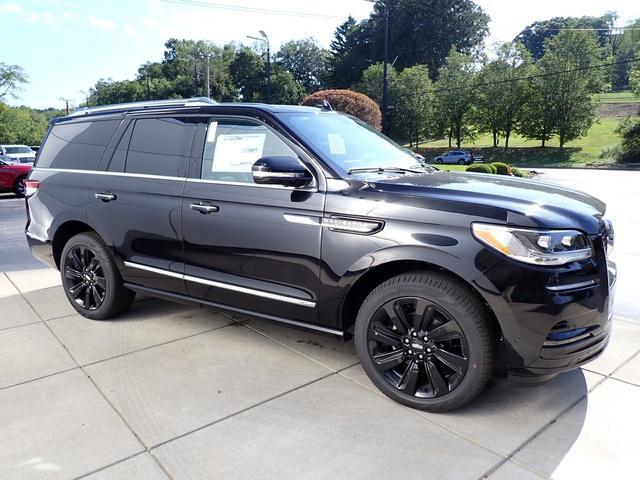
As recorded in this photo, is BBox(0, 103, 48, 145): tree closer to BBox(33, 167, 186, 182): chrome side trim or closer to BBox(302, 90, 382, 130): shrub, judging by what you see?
BBox(302, 90, 382, 130): shrub

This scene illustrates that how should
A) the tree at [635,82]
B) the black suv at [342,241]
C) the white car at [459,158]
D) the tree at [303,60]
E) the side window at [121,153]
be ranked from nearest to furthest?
the black suv at [342,241] → the side window at [121,153] → the tree at [635,82] → the white car at [459,158] → the tree at [303,60]

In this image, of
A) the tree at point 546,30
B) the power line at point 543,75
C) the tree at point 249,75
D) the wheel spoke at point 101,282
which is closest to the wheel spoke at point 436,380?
the wheel spoke at point 101,282

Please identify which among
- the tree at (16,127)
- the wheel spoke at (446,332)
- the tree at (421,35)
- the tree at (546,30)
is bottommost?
the wheel spoke at (446,332)

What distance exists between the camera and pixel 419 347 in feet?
9.25

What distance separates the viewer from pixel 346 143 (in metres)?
3.57

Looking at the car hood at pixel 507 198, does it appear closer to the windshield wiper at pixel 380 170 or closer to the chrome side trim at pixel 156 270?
the windshield wiper at pixel 380 170

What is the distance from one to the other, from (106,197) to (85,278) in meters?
0.82

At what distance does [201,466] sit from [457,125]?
49410 millimetres

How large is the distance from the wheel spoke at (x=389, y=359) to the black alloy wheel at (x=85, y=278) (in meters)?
2.54

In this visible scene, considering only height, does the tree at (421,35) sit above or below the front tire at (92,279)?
above

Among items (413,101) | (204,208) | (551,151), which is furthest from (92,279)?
(413,101)

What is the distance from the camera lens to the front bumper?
7.98 feet

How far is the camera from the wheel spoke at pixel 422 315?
2.73 meters

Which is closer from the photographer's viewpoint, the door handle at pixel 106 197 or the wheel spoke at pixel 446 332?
the wheel spoke at pixel 446 332
